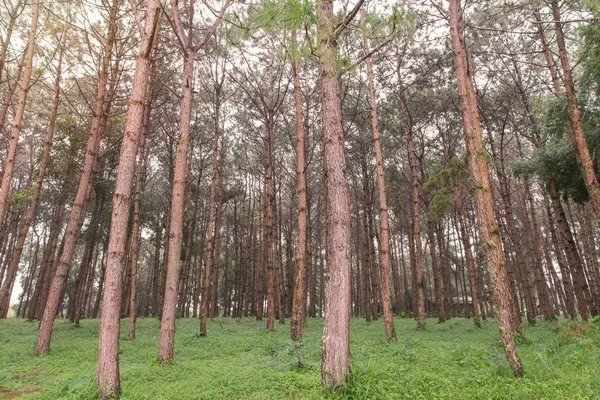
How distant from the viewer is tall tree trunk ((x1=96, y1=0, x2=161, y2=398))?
173 inches

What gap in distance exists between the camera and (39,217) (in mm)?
24281

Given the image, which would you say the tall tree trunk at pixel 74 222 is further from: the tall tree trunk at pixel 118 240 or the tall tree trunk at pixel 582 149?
the tall tree trunk at pixel 582 149

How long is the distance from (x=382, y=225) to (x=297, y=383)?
656cm

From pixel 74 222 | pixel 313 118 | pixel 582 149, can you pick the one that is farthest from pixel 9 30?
pixel 582 149

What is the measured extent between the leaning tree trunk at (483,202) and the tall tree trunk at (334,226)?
2755 mm


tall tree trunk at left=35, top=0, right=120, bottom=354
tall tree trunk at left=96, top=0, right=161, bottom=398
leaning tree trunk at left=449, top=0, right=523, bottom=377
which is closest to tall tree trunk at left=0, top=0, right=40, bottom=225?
tall tree trunk at left=35, top=0, right=120, bottom=354

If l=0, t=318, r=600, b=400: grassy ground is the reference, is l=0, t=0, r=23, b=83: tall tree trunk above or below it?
above

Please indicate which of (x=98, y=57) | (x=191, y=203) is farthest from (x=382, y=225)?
(x=191, y=203)

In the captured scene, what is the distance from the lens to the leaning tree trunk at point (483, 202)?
17.7 feet

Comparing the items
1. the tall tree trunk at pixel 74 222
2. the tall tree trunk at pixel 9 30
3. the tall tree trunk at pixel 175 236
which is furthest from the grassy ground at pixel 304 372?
the tall tree trunk at pixel 9 30

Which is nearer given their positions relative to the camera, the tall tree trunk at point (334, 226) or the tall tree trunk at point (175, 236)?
the tall tree trunk at point (334, 226)

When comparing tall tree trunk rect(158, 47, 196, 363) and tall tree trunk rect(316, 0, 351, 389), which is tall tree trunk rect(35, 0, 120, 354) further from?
tall tree trunk rect(316, 0, 351, 389)

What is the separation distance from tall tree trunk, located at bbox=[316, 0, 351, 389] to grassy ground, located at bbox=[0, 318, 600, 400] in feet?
1.27

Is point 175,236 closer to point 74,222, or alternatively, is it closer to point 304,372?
point 74,222
